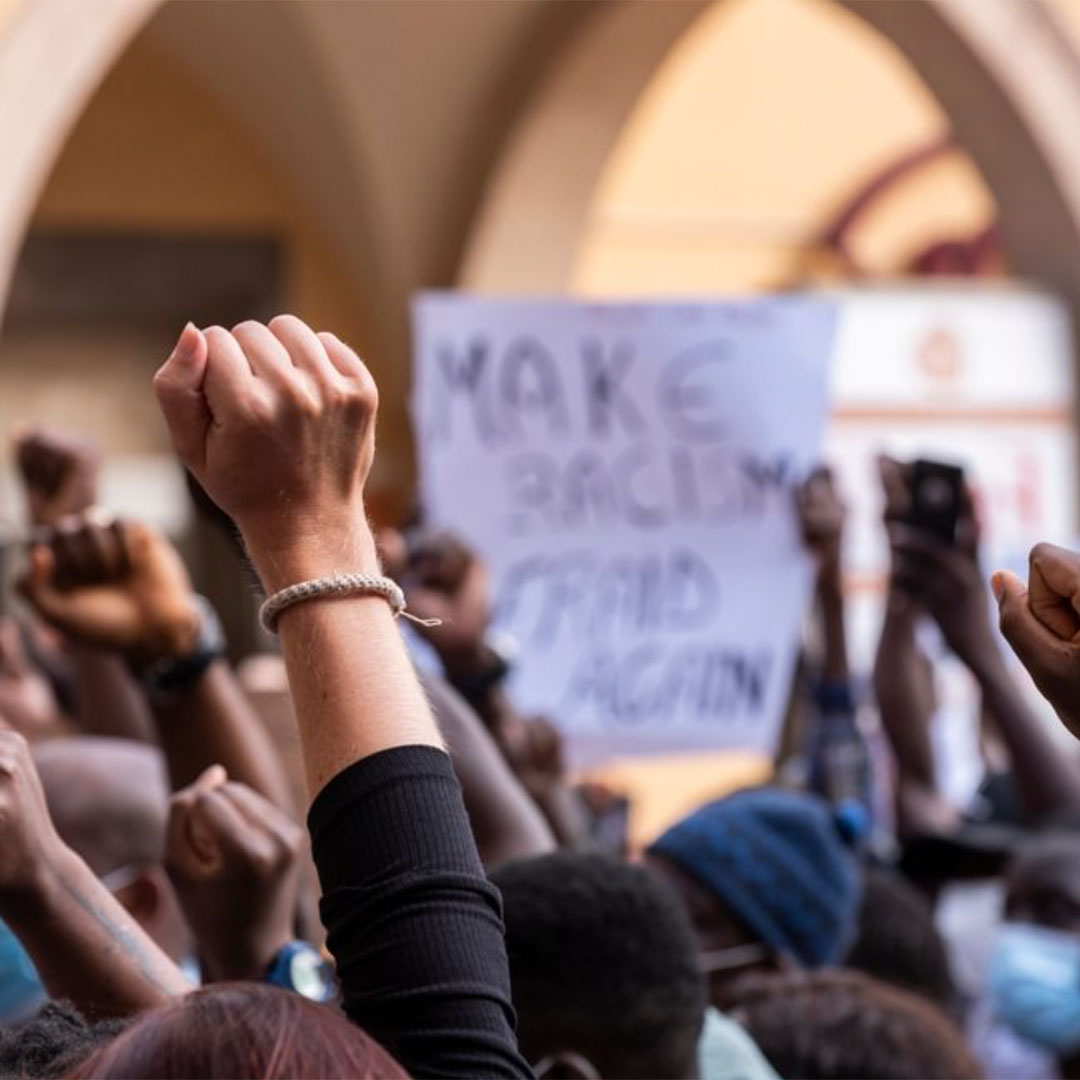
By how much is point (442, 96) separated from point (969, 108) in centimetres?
131

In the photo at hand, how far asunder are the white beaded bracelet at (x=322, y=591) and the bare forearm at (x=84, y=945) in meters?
0.35

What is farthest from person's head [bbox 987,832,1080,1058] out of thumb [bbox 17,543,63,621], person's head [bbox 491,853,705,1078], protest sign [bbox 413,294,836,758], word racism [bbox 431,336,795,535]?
thumb [bbox 17,543,63,621]

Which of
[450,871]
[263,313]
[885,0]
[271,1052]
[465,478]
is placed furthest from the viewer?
[263,313]

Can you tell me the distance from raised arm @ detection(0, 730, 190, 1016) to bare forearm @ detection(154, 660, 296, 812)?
2.47ft

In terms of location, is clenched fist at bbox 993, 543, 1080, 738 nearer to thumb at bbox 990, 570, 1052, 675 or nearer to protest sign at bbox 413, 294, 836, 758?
thumb at bbox 990, 570, 1052, 675

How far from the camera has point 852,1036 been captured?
2.27 m

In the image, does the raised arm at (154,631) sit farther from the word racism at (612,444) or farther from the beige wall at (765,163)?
the beige wall at (765,163)

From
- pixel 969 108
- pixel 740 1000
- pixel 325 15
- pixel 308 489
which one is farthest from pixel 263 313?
pixel 308 489

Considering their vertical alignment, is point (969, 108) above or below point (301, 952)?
above

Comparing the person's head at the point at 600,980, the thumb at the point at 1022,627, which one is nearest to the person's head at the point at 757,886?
the person's head at the point at 600,980

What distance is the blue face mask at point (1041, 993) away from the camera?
116 inches

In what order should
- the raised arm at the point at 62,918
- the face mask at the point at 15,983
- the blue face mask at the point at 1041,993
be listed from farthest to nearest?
the blue face mask at the point at 1041,993 → the face mask at the point at 15,983 → the raised arm at the point at 62,918

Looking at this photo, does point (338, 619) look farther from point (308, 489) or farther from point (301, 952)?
point (301, 952)

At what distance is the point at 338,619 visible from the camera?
1.30 meters
